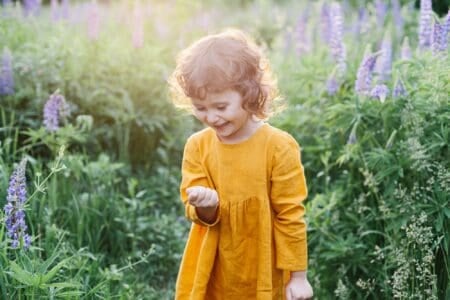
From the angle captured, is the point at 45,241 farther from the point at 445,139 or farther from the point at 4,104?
the point at 445,139

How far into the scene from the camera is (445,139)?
3475 millimetres

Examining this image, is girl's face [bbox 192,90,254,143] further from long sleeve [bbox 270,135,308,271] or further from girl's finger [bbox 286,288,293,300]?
girl's finger [bbox 286,288,293,300]

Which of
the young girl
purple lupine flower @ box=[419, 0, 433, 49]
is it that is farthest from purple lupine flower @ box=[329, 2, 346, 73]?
the young girl

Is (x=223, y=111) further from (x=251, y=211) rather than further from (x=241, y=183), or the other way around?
(x=251, y=211)

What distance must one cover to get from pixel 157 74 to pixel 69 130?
1466 mm

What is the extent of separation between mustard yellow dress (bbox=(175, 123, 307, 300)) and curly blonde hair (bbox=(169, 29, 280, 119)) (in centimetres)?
17

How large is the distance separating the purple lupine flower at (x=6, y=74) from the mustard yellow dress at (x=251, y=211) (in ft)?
7.53

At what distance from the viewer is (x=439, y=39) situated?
371cm

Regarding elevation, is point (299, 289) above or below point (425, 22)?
below

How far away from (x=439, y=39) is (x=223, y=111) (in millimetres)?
1479

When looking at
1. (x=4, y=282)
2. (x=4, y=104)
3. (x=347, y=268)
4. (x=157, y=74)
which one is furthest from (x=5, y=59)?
(x=347, y=268)

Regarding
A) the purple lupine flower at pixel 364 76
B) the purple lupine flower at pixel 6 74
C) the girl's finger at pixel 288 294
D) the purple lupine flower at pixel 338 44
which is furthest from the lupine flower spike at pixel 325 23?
the girl's finger at pixel 288 294

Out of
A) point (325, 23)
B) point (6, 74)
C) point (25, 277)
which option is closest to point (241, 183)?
point (25, 277)

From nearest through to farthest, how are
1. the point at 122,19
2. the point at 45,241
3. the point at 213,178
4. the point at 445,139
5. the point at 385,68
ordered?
the point at 213,178 → the point at 445,139 → the point at 45,241 → the point at 385,68 → the point at 122,19
